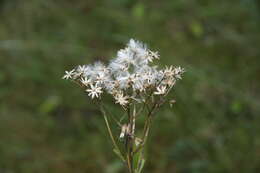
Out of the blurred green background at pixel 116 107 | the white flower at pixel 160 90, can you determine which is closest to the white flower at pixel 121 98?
the white flower at pixel 160 90

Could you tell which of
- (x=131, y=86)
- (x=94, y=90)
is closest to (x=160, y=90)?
(x=131, y=86)

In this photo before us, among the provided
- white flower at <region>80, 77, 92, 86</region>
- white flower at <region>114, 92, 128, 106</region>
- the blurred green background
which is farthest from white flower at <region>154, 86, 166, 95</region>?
the blurred green background

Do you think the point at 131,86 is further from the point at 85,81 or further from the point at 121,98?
the point at 85,81

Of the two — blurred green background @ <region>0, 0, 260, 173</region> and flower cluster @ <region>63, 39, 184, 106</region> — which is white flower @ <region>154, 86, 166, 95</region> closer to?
flower cluster @ <region>63, 39, 184, 106</region>

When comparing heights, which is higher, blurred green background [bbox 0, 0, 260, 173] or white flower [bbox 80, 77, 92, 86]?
blurred green background [bbox 0, 0, 260, 173]

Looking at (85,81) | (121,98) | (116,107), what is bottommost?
(121,98)

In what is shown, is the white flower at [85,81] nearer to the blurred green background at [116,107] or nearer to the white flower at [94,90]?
the white flower at [94,90]
